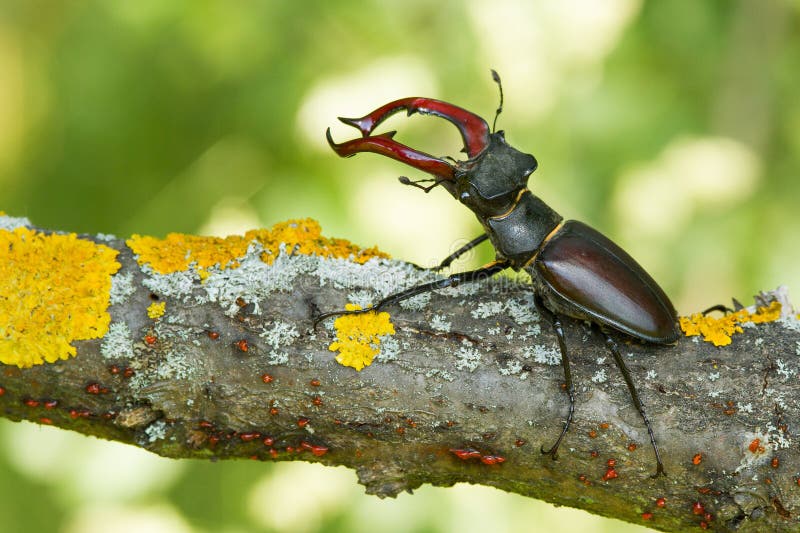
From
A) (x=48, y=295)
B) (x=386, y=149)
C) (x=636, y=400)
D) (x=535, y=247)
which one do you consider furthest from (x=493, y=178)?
(x=48, y=295)

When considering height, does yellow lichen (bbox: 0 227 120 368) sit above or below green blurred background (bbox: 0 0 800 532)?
below

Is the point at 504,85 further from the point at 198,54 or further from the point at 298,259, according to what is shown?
the point at 298,259

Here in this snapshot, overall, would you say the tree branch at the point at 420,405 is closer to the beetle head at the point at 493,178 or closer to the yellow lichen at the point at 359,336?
the yellow lichen at the point at 359,336

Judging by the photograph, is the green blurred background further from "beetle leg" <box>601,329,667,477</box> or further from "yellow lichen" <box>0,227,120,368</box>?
"beetle leg" <box>601,329,667,477</box>

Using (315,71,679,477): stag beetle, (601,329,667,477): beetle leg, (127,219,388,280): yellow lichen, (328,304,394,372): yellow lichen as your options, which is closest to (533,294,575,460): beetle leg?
(315,71,679,477): stag beetle

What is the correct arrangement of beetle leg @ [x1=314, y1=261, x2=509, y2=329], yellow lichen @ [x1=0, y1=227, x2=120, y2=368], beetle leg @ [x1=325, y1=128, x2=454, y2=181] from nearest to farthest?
yellow lichen @ [x1=0, y1=227, x2=120, y2=368] → beetle leg @ [x1=314, y1=261, x2=509, y2=329] → beetle leg @ [x1=325, y1=128, x2=454, y2=181]

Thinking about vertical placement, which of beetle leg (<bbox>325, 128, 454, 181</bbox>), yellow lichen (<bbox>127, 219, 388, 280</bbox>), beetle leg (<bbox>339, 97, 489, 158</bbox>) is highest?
beetle leg (<bbox>339, 97, 489, 158</bbox>)

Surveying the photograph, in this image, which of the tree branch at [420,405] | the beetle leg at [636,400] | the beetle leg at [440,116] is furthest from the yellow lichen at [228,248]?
the beetle leg at [636,400]

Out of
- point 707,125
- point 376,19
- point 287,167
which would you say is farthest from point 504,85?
point 707,125
